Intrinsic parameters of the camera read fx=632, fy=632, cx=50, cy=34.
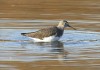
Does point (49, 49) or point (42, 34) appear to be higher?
point (42, 34)

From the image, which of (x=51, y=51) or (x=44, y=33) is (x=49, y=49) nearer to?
(x=51, y=51)

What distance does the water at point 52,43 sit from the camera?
14406mm

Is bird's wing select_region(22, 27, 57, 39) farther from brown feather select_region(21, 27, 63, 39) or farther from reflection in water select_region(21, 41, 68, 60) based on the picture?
reflection in water select_region(21, 41, 68, 60)

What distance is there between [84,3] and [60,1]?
122 centimetres

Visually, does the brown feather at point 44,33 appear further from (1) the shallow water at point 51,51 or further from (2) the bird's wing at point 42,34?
(1) the shallow water at point 51,51

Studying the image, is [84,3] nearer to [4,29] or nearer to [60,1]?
[60,1]

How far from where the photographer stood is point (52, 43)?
58.1 feet

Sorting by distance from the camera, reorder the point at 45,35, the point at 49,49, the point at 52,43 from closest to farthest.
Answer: the point at 49,49, the point at 52,43, the point at 45,35

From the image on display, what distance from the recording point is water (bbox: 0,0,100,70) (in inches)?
567

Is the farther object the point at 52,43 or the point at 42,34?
the point at 42,34

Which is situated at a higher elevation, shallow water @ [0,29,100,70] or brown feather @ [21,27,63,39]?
brown feather @ [21,27,63,39]

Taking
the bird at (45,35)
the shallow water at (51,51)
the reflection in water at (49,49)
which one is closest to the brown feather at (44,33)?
the bird at (45,35)

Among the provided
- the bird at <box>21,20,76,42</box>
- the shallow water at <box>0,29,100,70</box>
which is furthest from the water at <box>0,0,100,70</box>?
the bird at <box>21,20,76,42</box>

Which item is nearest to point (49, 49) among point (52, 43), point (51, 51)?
point (51, 51)
